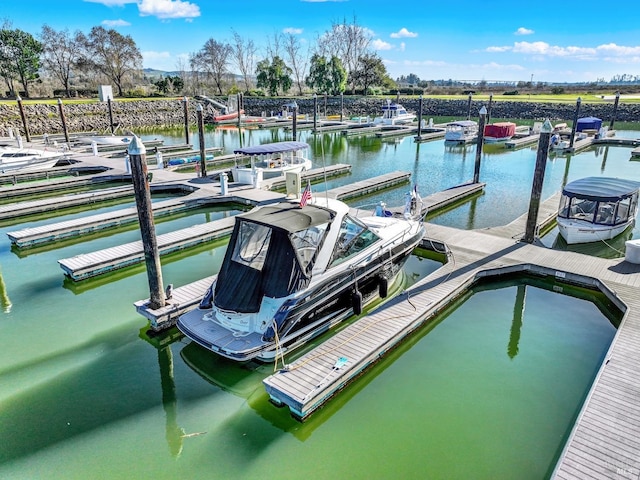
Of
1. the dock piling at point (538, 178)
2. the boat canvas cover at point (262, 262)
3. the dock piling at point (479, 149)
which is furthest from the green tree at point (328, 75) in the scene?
the boat canvas cover at point (262, 262)

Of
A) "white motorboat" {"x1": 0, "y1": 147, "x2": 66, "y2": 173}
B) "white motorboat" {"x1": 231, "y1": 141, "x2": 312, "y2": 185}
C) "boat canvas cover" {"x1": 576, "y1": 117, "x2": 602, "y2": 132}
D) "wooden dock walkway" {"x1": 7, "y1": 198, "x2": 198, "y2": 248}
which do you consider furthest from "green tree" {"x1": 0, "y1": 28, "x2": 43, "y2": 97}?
"boat canvas cover" {"x1": 576, "y1": 117, "x2": 602, "y2": 132}

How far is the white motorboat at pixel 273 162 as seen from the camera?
19.3 m

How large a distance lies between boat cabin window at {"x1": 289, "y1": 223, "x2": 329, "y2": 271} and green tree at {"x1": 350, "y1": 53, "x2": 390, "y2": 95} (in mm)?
64602

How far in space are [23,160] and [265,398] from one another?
73.8 ft

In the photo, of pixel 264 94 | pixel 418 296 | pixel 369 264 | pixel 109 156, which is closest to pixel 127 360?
pixel 369 264

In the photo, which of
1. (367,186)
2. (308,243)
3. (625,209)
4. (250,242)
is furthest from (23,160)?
(625,209)

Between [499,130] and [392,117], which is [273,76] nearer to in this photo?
[392,117]

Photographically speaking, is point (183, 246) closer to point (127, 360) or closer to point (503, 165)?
point (127, 360)

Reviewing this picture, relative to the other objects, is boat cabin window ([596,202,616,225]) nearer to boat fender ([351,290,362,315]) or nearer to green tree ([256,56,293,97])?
boat fender ([351,290,362,315])

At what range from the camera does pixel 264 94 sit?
67.5 m

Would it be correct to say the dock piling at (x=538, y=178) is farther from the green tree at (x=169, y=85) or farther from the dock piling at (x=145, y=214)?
the green tree at (x=169, y=85)

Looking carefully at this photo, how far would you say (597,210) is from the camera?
13.1 metres

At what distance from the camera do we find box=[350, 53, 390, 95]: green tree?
6856 centimetres

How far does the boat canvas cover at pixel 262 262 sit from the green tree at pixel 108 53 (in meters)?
60.9
